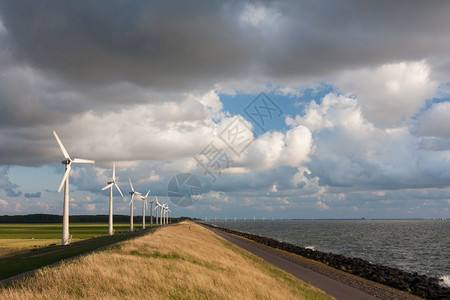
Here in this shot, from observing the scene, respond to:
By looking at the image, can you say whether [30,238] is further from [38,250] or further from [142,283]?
[142,283]

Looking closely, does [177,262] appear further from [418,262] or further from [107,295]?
[418,262]

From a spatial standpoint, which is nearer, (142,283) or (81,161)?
(142,283)

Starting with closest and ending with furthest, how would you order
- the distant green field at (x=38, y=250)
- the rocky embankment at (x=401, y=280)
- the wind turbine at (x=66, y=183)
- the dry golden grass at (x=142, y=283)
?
the dry golden grass at (x=142, y=283)
the distant green field at (x=38, y=250)
the rocky embankment at (x=401, y=280)
the wind turbine at (x=66, y=183)

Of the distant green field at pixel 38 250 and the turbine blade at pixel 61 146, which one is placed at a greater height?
the turbine blade at pixel 61 146

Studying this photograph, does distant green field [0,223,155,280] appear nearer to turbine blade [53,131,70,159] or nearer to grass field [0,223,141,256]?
grass field [0,223,141,256]

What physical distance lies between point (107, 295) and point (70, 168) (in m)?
53.7

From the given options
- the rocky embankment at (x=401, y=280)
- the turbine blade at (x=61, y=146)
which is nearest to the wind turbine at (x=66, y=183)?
the turbine blade at (x=61, y=146)

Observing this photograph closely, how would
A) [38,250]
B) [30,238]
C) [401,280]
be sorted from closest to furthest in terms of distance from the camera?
[401,280] → [38,250] → [30,238]

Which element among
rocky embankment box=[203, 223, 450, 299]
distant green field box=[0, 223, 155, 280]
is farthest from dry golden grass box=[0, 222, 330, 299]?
rocky embankment box=[203, 223, 450, 299]

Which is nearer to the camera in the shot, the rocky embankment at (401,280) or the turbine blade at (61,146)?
the rocky embankment at (401,280)

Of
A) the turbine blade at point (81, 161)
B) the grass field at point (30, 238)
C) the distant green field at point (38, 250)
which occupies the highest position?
the turbine blade at point (81, 161)

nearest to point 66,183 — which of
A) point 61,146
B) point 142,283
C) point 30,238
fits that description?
point 61,146

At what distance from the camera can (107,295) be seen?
1652 cm

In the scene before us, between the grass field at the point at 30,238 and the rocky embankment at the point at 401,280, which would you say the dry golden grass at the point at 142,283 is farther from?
the grass field at the point at 30,238
